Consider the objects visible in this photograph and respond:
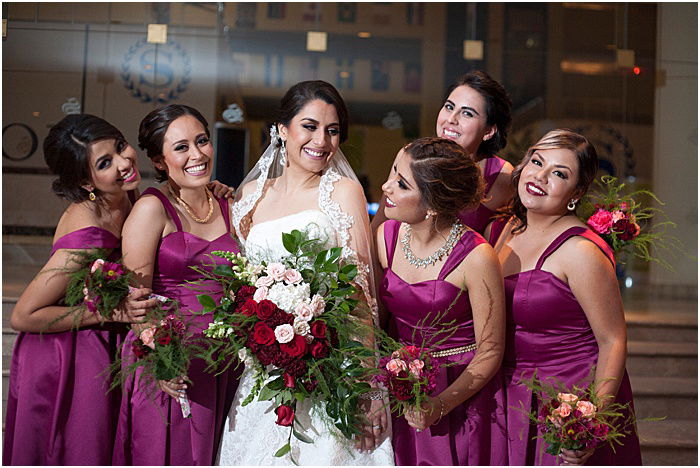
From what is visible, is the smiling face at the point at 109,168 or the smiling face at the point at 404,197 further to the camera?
the smiling face at the point at 109,168

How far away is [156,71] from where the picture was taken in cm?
831

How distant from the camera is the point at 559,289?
2.63 metres

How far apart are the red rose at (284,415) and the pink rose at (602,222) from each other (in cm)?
146

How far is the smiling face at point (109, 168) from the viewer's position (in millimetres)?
2953

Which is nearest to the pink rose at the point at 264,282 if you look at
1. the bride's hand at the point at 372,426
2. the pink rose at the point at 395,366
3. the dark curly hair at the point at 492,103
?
the pink rose at the point at 395,366

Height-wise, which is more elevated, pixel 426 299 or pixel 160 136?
pixel 160 136

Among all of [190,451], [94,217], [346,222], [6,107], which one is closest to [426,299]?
[346,222]

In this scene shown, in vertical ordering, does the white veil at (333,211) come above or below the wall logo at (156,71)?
below

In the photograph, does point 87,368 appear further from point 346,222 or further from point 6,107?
point 6,107

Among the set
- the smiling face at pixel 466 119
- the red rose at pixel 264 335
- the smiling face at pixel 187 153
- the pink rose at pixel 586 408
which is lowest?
the pink rose at pixel 586 408

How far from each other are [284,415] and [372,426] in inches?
13.8

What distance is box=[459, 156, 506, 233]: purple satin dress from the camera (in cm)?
Result: 324

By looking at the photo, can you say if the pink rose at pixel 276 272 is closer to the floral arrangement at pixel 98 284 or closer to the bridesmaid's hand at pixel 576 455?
the floral arrangement at pixel 98 284

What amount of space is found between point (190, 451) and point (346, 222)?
3.58 ft
